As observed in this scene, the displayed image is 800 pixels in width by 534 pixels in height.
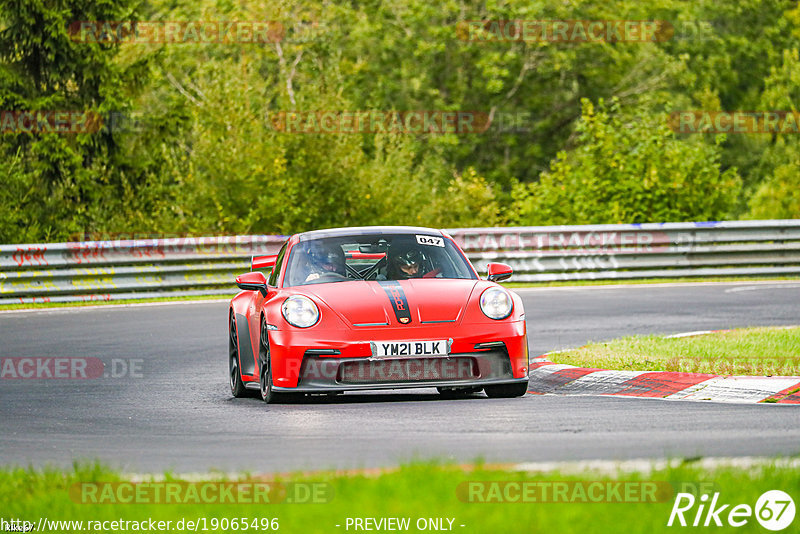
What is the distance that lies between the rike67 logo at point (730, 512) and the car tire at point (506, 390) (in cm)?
467

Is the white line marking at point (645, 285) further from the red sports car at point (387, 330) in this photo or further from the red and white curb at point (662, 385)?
the red sports car at point (387, 330)

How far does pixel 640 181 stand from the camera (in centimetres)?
2894

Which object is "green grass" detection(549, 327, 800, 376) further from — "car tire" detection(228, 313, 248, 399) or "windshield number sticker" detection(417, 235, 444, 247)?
"car tire" detection(228, 313, 248, 399)

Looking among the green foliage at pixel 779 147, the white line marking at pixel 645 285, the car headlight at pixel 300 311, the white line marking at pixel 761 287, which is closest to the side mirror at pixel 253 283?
Result: the car headlight at pixel 300 311

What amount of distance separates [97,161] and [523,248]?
12423 mm

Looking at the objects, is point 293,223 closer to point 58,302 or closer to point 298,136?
point 298,136

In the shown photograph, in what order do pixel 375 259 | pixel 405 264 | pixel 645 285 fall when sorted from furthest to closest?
pixel 645 285
pixel 375 259
pixel 405 264

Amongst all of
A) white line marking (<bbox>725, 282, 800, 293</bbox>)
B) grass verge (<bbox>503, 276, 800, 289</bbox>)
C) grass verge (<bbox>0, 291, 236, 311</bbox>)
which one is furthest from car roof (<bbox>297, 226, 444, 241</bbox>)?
grass verge (<bbox>503, 276, 800, 289</bbox>)

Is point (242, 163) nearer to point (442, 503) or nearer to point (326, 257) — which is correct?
point (326, 257)

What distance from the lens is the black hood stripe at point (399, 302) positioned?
992 centimetres

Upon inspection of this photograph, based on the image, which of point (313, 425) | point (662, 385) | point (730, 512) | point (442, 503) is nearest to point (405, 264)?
point (662, 385)

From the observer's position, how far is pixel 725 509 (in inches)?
217

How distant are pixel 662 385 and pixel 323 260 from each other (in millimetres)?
2779

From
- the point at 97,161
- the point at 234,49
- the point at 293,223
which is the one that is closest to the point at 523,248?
the point at 293,223
